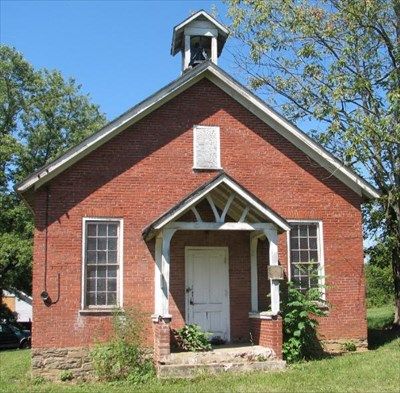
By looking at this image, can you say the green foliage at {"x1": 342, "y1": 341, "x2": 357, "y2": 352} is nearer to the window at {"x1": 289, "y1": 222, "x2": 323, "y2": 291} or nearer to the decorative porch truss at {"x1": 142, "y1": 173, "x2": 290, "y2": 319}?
the window at {"x1": 289, "y1": 222, "x2": 323, "y2": 291}

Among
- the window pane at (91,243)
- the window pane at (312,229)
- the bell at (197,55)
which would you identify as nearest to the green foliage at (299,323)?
the window pane at (312,229)

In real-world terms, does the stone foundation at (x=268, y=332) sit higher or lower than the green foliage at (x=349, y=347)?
higher

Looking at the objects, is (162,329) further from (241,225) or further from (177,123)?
(177,123)

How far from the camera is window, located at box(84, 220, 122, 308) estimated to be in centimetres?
1446

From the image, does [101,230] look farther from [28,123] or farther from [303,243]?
[28,123]

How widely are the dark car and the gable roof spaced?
56.9 feet

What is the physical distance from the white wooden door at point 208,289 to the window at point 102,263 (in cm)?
181

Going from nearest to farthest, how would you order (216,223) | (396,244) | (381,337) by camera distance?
(216,223)
(381,337)
(396,244)

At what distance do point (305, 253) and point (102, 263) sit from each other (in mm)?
5356

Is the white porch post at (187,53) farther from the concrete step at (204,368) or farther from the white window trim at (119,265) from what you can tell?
the concrete step at (204,368)

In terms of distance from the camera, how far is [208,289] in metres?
15.2

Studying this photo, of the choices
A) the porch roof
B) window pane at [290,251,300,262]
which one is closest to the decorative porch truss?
the porch roof

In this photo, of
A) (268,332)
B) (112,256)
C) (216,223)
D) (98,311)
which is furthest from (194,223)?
(98,311)

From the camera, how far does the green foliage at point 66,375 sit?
13.5m
